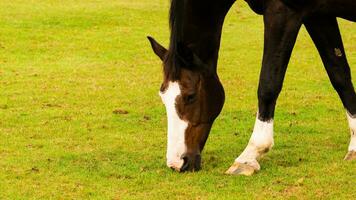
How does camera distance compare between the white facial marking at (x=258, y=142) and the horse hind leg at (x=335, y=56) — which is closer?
the white facial marking at (x=258, y=142)

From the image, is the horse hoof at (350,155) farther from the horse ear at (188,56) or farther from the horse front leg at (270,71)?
the horse ear at (188,56)

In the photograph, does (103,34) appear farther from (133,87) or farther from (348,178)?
(348,178)

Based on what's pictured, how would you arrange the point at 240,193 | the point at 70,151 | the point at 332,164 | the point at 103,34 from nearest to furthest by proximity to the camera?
the point at 240,193 < the point at 332,164 < the point at 70,151 < the point at 103,34

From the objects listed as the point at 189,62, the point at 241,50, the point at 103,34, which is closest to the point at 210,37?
the point at 189,62

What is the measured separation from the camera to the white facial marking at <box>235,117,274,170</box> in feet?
22.9

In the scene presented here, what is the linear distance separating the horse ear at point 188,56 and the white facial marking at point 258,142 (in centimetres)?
77

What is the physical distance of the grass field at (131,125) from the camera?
648 cm

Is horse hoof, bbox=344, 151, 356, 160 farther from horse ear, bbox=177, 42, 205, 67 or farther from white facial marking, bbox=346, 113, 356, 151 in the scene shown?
horse ear, bbox=177, 42, 205, 67

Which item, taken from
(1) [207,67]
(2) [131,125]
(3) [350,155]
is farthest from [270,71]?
(2) [131,125]

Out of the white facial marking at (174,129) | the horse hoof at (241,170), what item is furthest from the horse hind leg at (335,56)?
the white facial marking at (174,129)

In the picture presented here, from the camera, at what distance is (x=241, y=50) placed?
17516 mm

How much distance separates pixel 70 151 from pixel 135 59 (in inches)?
324

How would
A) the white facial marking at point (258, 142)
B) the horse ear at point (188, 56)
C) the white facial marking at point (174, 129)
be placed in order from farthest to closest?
the white facial marking at point (258, 142) → the white facial marking at point (174, 129) → the horse ear at point (188, 56)

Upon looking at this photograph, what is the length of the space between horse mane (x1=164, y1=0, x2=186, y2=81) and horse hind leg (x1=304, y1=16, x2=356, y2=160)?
1359mm
